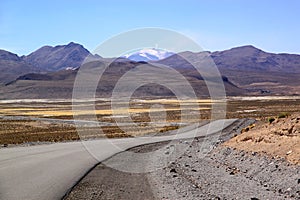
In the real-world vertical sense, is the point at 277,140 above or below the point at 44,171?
above

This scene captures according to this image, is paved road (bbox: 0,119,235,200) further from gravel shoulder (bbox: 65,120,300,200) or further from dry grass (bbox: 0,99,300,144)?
dry grass (bbox: 0,99,300,144)

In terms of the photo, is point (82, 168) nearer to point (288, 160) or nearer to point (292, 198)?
point (288, 160)

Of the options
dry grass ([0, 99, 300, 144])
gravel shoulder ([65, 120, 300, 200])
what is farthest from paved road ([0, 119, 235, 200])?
dry grass ([0, 99, 300, 144])

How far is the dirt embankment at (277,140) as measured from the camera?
1560 cm

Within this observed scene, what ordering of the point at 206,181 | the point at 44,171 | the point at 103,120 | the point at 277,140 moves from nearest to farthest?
the point at 206,181 → the point at 44,171 → the point at 277,140 → the point at 103,120

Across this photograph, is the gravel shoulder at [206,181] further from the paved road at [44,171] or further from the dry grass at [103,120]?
the dry grass at [103,120]

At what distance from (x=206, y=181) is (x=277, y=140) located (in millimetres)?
4423

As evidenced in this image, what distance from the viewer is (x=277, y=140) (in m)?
17.7

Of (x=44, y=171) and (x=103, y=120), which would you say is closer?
(x=44, y=171)

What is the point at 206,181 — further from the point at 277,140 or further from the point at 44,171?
the point at 44,171

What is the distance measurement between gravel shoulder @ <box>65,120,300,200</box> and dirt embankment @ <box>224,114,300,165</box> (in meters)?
0.40

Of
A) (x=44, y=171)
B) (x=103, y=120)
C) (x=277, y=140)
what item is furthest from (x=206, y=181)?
(x=103, y=120)

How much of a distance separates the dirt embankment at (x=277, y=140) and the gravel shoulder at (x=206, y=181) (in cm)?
40

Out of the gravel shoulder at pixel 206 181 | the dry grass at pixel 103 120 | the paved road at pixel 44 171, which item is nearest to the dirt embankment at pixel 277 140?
the gravel shoulder at pixel 206 181
